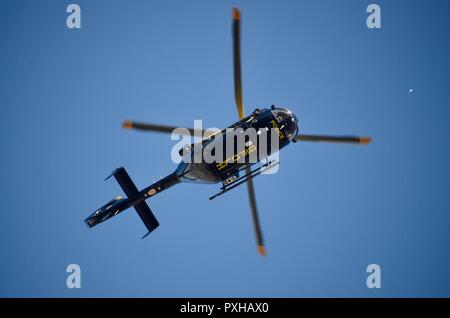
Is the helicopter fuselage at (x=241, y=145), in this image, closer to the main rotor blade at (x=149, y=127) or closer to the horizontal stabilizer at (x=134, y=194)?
the main rotor blade at (x=149, y=127)

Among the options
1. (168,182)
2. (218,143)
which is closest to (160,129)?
(218,143)

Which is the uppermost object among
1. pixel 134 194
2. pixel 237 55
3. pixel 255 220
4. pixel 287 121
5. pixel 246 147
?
pixel 237 55

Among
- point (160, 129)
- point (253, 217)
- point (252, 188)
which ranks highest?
point (160, 129)

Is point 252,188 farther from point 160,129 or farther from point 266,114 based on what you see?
point 160,129

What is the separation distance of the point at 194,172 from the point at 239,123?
2.11 metres

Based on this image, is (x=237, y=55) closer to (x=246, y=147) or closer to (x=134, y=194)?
(x=246, y=147)

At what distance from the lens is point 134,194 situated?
14234 mm

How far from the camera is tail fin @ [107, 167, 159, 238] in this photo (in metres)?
14.3

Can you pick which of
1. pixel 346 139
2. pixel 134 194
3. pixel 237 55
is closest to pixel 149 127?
pixel 237 55

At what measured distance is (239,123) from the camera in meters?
12.2

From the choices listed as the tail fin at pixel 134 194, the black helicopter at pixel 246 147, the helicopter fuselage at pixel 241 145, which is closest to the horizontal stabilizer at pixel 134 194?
the tail fin at pixel 134 194

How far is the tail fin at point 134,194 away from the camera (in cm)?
1431

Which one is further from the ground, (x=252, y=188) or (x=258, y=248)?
(x=252, y=188)

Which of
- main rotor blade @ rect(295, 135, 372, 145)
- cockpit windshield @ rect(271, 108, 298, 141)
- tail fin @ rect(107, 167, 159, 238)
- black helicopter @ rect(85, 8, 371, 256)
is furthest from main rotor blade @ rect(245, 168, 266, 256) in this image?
tail fin @ rect(107, 167, 159, 238)
